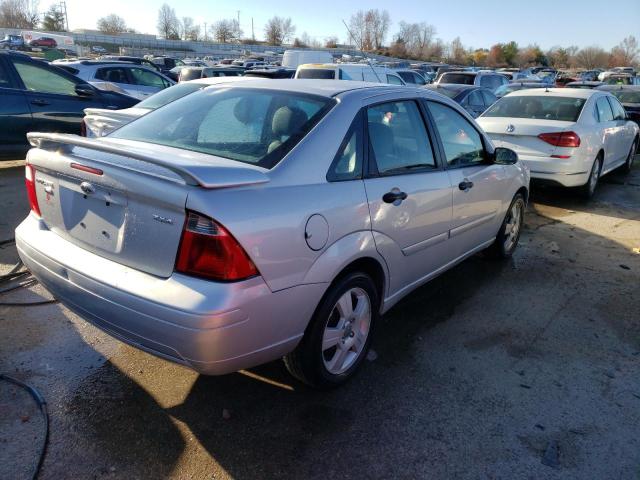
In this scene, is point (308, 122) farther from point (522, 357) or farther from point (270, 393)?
point (522, 357)

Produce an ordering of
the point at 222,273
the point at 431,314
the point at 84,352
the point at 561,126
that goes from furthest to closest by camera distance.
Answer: the point at 561,126 < the point at 431,314 < the point at 84,352 < the point at 222,273

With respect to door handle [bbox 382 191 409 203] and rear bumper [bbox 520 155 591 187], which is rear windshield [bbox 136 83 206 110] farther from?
rear bumper [bbox 520 155 591 187]

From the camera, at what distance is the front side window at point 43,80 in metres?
7.85

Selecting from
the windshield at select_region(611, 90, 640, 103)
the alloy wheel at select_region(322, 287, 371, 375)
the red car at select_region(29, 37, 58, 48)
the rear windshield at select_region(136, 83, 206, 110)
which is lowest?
the alloy wheel at select_region(322, 287, 371, 375)

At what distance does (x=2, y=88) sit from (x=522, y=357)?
7.84m

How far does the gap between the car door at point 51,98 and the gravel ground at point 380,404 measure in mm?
4975

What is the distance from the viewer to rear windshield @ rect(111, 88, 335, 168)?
277 cm

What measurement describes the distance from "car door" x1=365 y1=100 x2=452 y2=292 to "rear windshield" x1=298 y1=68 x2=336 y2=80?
9.06 meters

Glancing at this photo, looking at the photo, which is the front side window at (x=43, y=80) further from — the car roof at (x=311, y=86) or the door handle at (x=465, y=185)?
the door handle at (x=465, y=185)

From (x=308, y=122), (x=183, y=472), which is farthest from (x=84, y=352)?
(x=308, y=122)

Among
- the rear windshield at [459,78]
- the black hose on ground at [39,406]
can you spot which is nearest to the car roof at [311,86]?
the black hose on ground at [39,406]

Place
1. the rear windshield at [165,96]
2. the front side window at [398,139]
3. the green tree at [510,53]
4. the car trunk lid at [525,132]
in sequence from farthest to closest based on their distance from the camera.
A: the green tree at [510,53]
the car trunk lid at [525,132]
the rear windshield at [165,96]
the front side window at [398,139]

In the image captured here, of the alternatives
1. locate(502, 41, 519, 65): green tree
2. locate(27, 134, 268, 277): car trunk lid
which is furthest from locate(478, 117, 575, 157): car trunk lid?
locate(502, 41, 519, 65): green tree

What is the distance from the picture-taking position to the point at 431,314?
13.4ft
